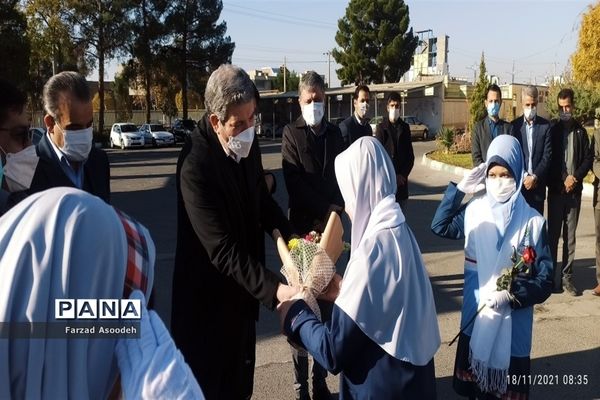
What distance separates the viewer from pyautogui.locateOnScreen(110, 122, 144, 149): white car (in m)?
35.2

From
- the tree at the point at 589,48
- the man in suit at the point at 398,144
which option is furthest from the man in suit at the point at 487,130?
the tree at the point at 589,48

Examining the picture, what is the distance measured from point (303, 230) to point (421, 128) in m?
34.6

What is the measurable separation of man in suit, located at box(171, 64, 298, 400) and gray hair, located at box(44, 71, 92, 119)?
0.65 metres

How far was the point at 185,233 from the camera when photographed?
2.59 meters

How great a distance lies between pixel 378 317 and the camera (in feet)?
7.06

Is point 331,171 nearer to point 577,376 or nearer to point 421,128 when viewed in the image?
point 577,376

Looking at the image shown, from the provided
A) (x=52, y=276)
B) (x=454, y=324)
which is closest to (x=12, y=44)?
(x=454, y=324)

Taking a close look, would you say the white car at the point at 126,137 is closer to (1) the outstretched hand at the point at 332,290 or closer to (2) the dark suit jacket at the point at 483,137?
(2) the dark suit jacket at the point at 483,137

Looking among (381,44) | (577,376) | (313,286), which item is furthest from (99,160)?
(381,44)

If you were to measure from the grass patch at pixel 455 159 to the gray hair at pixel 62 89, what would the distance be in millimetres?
15838

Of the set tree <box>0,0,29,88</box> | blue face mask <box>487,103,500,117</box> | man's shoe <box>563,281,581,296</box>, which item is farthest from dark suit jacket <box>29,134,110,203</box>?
tree <box>0,0,29,88</box>

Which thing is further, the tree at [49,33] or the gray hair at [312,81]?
the tree at [49,33]

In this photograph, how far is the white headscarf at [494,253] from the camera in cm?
312

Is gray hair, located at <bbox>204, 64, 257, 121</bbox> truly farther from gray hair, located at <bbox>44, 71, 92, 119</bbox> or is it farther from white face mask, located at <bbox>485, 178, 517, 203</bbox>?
white face mask, located at <bbox>485, 178, 517, 203</bbox>
